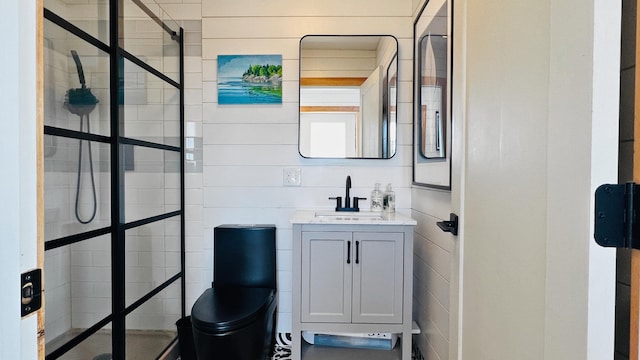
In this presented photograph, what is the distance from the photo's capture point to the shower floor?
1348mm

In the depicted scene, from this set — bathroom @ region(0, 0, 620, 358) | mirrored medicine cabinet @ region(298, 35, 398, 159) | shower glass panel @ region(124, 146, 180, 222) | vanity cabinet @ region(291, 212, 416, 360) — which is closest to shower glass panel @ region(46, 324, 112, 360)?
shower glass panel @ region(124, 146, 180, 222)

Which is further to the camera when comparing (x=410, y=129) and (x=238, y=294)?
(x=410, y=129)

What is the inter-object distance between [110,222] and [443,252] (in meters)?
1.66

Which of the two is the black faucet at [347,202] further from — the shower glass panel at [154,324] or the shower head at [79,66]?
the shower head at [79,66]

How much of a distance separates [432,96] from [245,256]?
1480 mm

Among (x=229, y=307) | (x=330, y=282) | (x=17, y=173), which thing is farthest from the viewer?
(x=330, y=282)

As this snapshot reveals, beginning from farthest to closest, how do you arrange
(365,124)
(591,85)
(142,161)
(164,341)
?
(365,124) → (164,341) → (142,161) → (591,85)

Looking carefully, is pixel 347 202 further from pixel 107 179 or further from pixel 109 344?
pixel 109 344

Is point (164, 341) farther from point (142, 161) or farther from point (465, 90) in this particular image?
point (465, 90)

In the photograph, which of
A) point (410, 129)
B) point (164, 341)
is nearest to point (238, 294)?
point (164, 341)

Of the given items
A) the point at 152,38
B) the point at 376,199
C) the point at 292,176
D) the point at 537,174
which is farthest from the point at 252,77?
the point at 537,174

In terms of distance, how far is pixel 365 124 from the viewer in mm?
2197

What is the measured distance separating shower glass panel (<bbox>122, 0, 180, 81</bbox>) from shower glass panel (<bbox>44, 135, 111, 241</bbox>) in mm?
612

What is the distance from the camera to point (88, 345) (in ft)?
4.73
